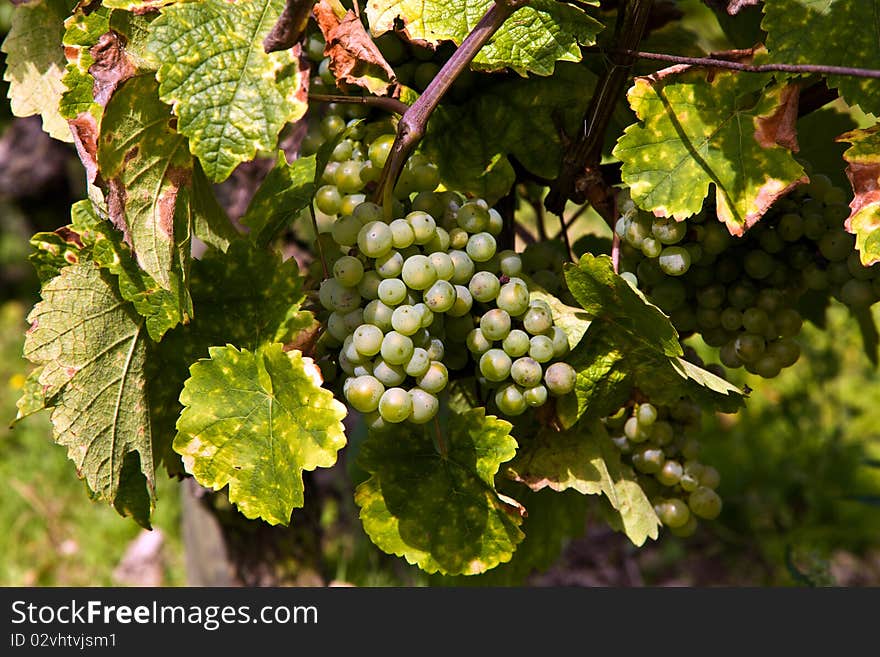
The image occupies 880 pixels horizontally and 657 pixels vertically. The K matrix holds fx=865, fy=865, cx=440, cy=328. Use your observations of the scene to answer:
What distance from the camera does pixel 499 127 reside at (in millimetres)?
958

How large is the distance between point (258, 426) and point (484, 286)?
269 millimetres

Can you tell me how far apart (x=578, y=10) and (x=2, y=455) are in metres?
3.00

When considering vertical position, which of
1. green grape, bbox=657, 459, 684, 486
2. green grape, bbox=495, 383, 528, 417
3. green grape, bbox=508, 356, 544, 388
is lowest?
green grape, bbox=657, 459, 684, 486

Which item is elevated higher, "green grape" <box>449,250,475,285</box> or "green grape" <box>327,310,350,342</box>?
"green grape" <box>449,250,475,285</box>

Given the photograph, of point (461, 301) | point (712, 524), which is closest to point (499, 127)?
point (461, 301)

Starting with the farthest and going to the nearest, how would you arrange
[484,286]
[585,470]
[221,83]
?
[585,470], [484,286], [221,83]

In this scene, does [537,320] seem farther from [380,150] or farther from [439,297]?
[380,150]

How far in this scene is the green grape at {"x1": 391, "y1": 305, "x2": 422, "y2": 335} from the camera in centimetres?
83

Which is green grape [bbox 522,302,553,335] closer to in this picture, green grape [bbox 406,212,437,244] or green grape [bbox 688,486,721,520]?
green grape [bbox 406,212,437,244]

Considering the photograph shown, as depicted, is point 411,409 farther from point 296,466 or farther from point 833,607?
point 833,607

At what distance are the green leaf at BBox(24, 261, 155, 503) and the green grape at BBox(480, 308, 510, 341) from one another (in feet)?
1.24

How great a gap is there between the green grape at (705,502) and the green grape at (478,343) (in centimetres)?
37

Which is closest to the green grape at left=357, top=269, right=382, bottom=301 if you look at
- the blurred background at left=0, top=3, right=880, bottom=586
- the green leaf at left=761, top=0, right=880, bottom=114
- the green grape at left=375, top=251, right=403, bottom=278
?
the green grape at left=375, top=251, right=403, bottom=278

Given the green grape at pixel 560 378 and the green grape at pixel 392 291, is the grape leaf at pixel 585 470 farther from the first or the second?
the green grape at pixel 392 291
